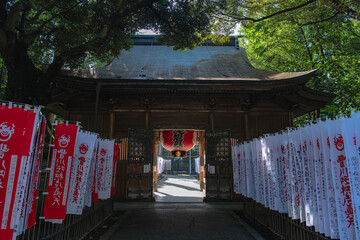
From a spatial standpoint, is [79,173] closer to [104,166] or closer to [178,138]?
[104,166]

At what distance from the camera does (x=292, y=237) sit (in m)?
4.40

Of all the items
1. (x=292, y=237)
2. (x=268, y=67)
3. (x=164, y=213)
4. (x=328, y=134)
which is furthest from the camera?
(x=268, y=67)

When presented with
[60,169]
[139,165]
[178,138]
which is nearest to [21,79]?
[60,169]

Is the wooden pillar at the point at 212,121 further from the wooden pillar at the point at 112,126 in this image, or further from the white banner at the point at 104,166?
the white banner at the point at 104,166

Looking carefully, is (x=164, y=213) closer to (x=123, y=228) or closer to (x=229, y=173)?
(x=123, y=228)

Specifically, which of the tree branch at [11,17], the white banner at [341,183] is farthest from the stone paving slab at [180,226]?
the tree branch at [11,17]

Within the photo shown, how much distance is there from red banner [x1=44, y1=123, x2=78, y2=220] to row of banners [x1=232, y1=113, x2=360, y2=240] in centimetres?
386

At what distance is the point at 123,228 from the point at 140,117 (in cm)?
444

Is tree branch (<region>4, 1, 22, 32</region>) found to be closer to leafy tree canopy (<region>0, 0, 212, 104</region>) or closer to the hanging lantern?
leafy tree canopy (<region>0, 0, 212, 104</region>)

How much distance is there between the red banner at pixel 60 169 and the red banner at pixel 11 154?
917mm

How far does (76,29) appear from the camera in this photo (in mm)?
6629

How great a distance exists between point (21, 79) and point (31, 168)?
9.53ft

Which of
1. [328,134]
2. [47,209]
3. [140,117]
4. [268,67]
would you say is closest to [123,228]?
[47,209]

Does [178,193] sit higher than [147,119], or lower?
lower
